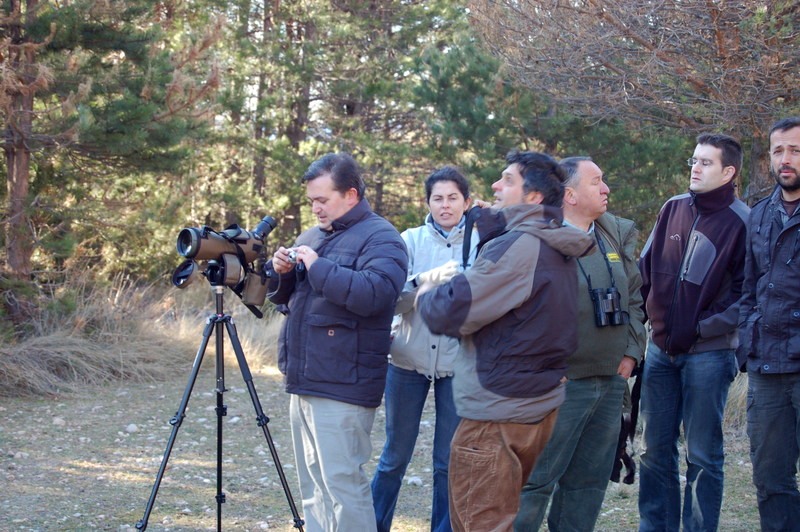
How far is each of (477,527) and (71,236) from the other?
7254 millimetres

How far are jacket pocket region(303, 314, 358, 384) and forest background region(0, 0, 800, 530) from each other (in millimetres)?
2442

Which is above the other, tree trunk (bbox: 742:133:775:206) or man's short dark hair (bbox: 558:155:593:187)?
tree trunk (bbox: 742:133:775:206)

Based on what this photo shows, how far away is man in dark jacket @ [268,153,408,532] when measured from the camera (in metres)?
3.43

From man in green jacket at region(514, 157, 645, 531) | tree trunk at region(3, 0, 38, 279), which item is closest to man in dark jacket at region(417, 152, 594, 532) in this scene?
man in green jacket at region(514, 157, 645, 531)

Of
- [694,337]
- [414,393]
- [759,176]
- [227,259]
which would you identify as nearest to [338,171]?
[227,259]

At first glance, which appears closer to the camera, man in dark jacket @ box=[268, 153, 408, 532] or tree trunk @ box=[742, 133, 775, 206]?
man in dark jacket @ box=[268, 153, 408, 532]

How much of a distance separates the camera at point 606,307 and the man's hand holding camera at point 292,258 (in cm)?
118

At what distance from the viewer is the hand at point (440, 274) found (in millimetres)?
3940

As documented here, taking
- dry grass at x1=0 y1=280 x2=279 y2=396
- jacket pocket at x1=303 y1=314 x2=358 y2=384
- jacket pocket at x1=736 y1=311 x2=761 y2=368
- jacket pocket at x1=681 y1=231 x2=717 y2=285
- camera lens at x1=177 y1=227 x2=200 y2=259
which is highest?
jacket pocket at x1=681 y1=231 x2=717 y2=285

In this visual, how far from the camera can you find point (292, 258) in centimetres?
351

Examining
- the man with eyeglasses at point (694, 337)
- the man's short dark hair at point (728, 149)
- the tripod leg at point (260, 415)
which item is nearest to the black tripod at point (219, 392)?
the tripod leg at point (260, 415)

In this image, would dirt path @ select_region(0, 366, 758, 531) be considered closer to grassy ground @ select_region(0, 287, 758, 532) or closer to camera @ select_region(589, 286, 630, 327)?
grassy ground @ select_region(0, 287, 758, 532)

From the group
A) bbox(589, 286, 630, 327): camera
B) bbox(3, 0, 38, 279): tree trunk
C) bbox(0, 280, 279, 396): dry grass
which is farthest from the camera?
bbox(3, 0, 38, 279): tree trunk

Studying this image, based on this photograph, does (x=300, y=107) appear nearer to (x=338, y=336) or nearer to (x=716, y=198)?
(x=716, y=198)
